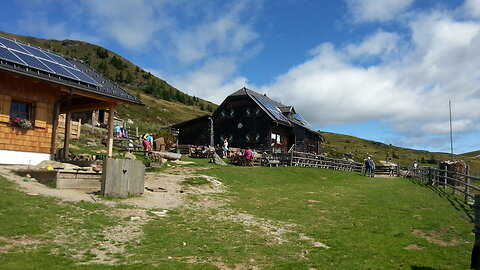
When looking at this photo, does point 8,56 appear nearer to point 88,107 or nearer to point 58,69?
point 58,69

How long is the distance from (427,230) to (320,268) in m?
6.08

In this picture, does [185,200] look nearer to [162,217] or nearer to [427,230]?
[162,217]

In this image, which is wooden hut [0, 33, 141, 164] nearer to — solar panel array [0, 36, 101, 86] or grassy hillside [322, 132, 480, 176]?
solar panel array [0, 36, 101, 86]

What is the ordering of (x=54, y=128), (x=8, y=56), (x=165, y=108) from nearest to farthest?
1. (x=8, y=56)
2. (x=54, y=128)
3. (x=165, y=108)

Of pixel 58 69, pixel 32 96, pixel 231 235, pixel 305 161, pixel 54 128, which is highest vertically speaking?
pixel 58 69

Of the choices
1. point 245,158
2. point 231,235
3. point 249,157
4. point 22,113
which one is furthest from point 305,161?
point 231,235

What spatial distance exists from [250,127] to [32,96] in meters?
30.3

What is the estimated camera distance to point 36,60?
1959 centimetres

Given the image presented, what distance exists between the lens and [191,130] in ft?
170

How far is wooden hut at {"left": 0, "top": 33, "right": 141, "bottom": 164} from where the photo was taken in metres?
17.9

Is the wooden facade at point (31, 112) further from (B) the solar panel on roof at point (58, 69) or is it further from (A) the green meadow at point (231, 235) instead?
(A) the green meadow at point (231, 235)

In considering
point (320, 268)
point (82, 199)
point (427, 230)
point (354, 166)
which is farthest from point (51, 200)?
point (354, 166)

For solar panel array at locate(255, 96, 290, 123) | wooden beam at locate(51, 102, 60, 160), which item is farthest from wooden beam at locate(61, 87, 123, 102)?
solar panel array at locate(255, 96, 290, 123)

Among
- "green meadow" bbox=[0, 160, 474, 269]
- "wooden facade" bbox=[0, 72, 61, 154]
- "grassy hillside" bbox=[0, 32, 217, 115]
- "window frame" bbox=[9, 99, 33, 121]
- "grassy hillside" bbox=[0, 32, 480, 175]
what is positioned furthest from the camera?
"grassy hillside" bbox=[0, 32, 217, 115]
